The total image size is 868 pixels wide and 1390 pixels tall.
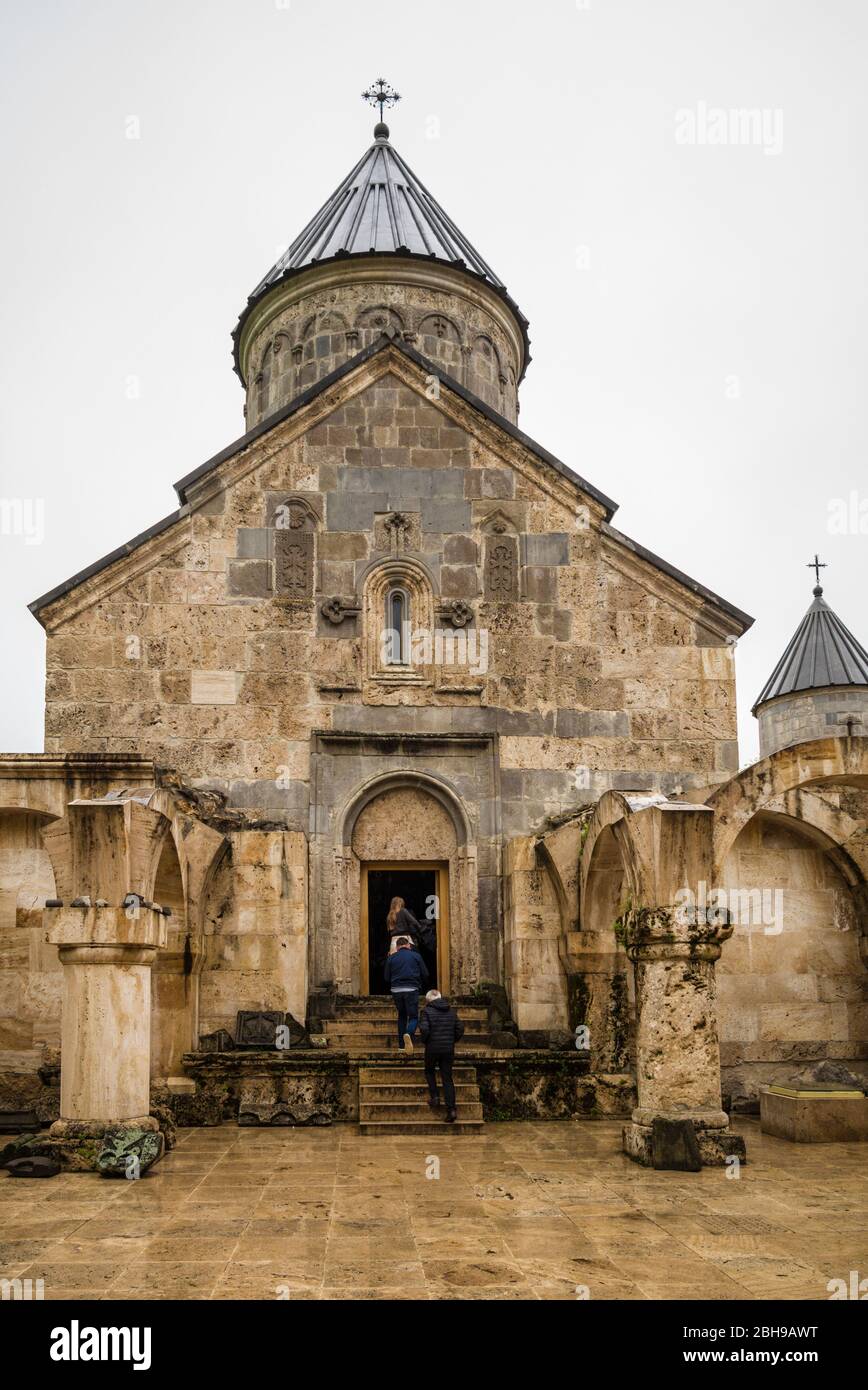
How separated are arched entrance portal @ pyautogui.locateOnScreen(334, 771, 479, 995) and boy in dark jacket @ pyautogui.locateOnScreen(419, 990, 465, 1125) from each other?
2.54m

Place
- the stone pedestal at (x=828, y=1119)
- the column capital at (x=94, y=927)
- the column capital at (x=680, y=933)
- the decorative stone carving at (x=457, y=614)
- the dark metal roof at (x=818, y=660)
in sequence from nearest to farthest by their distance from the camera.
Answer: the column capital at (x=94, y=927), the column capital at (x=680, y=933), the stone pedestal at (x=828, y=1119), the decorative stone carving at (x=457, y=614), the dark metal roof at (x=818, y=660)

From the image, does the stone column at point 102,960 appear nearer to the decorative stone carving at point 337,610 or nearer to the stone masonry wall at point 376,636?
the stone masonry wall at point 376,636

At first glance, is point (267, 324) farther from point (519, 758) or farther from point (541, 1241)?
point (541, 1241)

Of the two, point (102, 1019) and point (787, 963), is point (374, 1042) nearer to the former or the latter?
point (102, 1019)

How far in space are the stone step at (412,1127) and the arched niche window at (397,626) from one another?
5209 millimetres

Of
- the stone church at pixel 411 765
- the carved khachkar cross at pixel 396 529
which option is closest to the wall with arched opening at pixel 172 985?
the stone church at pixel 411 765

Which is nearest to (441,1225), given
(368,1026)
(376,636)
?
(368,1026)

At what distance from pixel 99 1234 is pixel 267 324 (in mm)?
14829

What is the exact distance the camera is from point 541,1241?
6848 mm

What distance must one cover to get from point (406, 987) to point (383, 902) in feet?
15.9

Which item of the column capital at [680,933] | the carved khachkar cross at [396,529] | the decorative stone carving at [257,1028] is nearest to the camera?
the column capital at [680,933]

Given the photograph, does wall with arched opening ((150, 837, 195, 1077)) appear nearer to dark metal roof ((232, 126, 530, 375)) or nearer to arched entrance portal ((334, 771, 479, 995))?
arched entrance portal ((334, 771, 479, 995))

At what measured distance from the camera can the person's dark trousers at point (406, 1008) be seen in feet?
40.4

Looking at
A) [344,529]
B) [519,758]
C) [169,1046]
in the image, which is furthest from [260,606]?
[169,1046]
